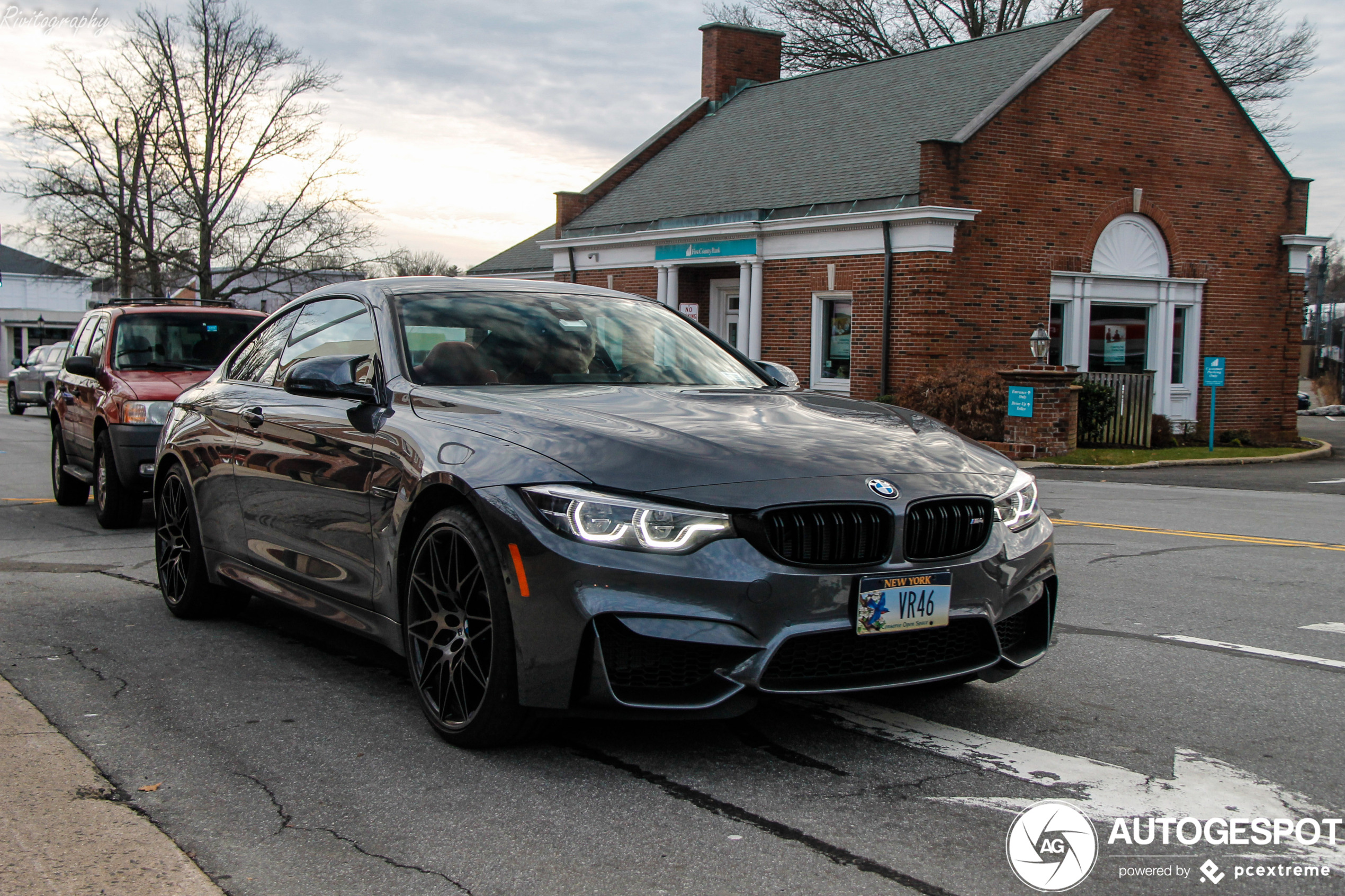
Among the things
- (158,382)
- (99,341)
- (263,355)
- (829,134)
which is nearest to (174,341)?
(99,341)

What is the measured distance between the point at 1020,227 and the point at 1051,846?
2183cm

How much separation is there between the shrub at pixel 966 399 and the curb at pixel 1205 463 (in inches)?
54.4

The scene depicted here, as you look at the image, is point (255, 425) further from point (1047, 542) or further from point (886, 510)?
point (1047, 542)

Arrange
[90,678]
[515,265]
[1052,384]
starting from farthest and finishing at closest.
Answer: [515,265] < [1052,384] < [90,678]

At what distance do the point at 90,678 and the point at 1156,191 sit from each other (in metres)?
24.3

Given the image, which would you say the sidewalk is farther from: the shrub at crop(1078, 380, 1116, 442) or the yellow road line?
the shrub at crop(1078, 380, 1116, 442)

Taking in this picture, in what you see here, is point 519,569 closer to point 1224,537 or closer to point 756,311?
point 1224,537

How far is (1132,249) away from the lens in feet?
82.2

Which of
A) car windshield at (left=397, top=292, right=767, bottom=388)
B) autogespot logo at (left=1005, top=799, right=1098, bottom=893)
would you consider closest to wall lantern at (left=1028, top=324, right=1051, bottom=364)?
car windshield at (left=397, top=292, right=767, bottom=388)

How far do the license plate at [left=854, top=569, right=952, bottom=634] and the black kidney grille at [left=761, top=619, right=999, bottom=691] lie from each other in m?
0.03

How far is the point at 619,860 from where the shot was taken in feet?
10.4

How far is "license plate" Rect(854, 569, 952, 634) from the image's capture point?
12.0 ft

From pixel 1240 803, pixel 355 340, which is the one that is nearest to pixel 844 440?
pixel 1240 803

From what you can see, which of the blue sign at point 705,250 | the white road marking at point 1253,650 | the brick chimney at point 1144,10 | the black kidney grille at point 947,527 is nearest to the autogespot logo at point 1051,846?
the black kidney grille at point 947,527
